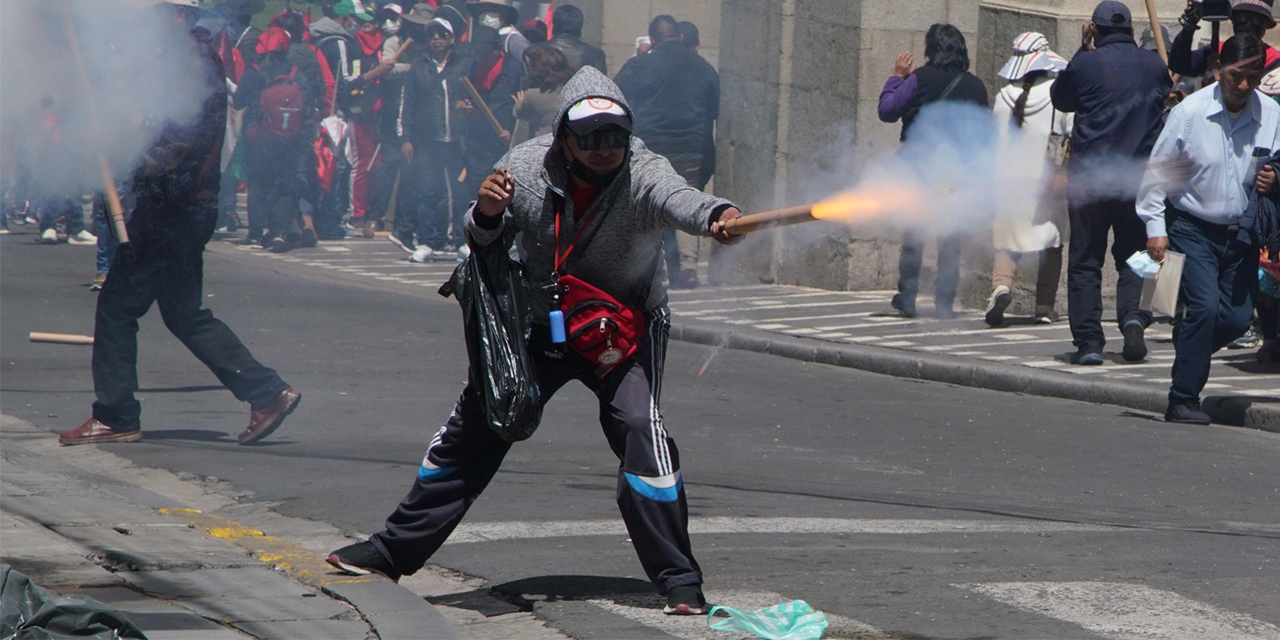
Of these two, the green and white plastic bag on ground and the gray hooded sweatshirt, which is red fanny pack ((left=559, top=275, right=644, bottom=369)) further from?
the green and white plastic bag on ground

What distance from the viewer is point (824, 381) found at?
10.7 meters

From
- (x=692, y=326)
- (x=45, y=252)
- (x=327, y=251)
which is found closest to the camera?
(x=692, y=326)

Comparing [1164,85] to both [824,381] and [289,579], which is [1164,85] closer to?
[824,381]

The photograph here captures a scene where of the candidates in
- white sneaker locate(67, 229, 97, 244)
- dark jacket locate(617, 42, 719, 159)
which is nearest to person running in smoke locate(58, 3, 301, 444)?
dark jacket locate(617, 42, 719, 159)

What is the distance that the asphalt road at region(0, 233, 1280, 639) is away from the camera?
523 cm

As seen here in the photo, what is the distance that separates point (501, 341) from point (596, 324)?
0.85ft

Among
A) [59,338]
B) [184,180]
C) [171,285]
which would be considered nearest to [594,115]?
[184,180]

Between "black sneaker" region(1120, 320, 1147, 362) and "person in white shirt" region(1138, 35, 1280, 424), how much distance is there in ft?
5.18

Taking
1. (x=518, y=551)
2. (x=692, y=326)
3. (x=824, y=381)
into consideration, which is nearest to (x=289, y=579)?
(x=518, y=551)

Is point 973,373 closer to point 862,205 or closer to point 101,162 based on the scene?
point 101,162

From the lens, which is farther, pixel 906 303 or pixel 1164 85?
pixel 906 303

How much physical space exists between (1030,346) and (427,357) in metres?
3.61

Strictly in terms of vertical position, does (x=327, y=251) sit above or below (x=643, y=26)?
below

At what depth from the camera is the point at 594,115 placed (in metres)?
5.09
